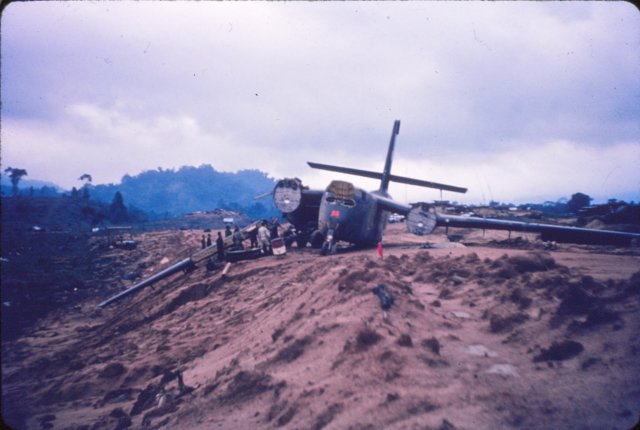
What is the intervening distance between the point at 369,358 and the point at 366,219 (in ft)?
36.5

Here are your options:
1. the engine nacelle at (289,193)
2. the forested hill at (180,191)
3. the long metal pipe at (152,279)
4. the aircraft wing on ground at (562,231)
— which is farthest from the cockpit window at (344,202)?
the forested hill at (180,191)

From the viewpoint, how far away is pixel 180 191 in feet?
387

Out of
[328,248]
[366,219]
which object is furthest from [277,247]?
[366,219]

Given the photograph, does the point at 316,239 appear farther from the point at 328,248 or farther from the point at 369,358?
the point at 369,358

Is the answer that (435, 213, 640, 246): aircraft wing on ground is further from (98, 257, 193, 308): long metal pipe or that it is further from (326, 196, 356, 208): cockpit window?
(98, 257, 193, 308): long metal pipe

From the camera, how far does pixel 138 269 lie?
2092 cm

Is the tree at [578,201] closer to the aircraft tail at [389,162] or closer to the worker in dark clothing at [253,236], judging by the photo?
the aircraft tail at [389,162]

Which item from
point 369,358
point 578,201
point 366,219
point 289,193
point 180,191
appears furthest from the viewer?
point 180,191

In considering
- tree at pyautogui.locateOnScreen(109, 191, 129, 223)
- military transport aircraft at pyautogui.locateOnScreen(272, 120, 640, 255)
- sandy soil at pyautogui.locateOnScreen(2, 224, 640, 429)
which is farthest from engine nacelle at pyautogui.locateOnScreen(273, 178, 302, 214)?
tree at pyautogui.locateOnScreen(109, 191, 129, 223)

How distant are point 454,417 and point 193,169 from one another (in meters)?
149

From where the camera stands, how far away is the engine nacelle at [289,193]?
17.1 meters

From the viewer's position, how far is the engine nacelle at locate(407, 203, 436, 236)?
13.9 meters

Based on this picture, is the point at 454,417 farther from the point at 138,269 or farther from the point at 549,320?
the point at 138,269

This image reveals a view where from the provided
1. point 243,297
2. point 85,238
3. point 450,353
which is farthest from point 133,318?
point 85,238
